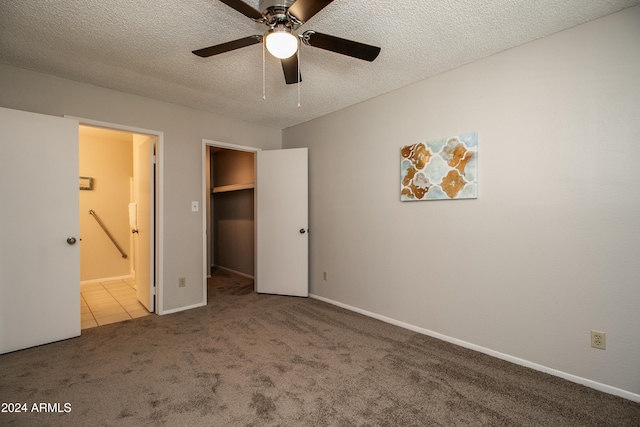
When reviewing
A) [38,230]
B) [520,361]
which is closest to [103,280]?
[38,230]

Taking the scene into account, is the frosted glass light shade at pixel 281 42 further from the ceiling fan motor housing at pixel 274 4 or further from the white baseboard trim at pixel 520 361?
the white baseboard trim at pixel 520 361

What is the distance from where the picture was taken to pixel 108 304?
12.2 feet

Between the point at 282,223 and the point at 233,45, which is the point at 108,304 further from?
the point at 233,45

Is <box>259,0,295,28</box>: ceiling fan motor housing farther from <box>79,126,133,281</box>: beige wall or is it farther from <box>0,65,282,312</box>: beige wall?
<box>79,126,133,281</box>: beige wall

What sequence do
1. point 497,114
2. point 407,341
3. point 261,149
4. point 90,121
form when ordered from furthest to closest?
point 261,149 → point 90,121 → point 407,341 → point 497,114

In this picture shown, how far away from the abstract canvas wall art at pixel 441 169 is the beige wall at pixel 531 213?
74 mm

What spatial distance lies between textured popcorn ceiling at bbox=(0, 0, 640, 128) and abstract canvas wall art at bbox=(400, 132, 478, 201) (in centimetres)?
67

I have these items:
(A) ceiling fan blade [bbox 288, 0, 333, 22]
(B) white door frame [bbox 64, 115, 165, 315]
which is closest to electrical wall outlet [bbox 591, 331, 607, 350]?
(A) ceiling fan blade [bbox 288, 0, 333, 22]

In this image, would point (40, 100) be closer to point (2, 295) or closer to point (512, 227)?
point (2, 295)

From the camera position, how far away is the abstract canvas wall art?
8.13 ft

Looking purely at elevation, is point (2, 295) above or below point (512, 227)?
below

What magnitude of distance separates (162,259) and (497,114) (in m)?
3.60

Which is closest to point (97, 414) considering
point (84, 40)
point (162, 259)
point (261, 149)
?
point (162, 259)

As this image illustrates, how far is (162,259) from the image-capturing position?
3311mm
